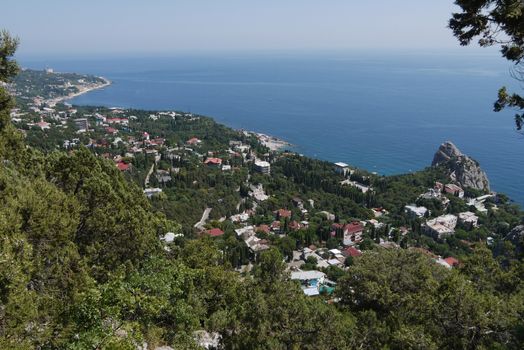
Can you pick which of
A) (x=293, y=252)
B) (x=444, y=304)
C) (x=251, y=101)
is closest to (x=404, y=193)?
(x=293, y=252)

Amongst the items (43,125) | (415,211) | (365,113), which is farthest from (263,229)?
(365,113)

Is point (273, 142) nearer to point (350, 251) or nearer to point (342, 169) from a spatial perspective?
point (342, 169)

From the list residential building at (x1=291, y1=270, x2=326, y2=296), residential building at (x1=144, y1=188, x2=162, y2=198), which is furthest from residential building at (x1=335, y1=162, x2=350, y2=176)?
residential building at (x1=291, y1=270, x2=326, y2=296)

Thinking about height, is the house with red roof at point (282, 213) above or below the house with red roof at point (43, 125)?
below

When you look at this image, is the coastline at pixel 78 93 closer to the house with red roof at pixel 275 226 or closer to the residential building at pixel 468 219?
the house with red roof at pixel 275 226

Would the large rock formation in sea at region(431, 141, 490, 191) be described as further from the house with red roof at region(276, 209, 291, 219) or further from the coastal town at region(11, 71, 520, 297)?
the house with red roof at region(276, 209, 291, 219)

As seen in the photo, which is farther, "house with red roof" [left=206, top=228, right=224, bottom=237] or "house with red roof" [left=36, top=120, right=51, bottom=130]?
"house with red roof" [left=36, top=120, right=51, bottom=130]

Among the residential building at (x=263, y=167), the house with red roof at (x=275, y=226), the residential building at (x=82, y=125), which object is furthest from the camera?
the residential building at (x=82, y=125)

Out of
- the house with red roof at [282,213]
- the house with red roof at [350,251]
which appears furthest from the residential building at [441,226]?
the house with red roof at [282,213]
